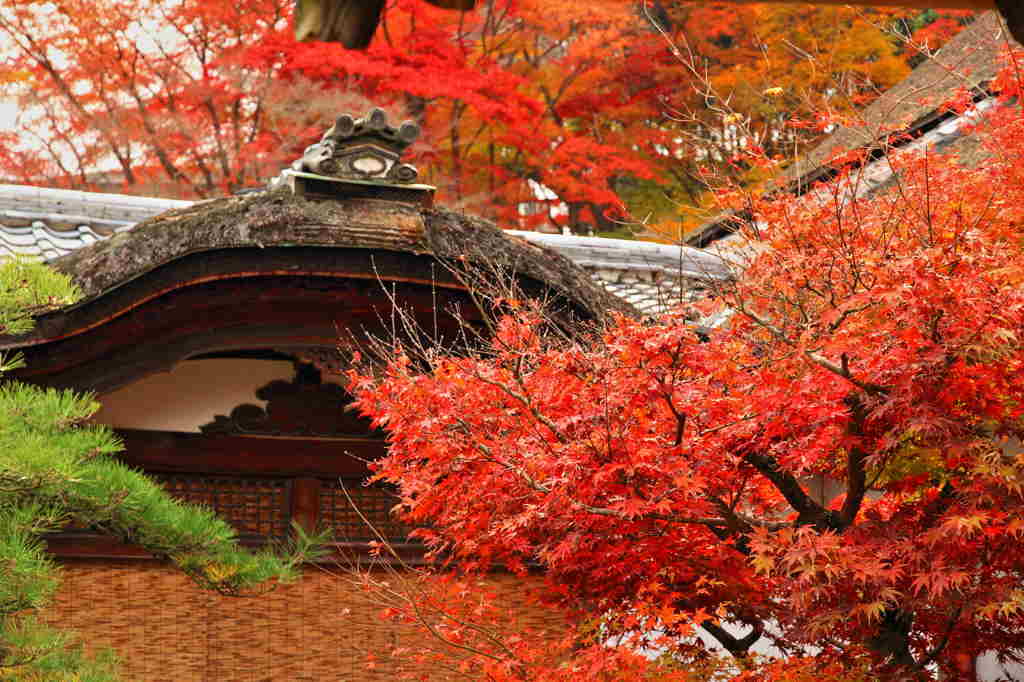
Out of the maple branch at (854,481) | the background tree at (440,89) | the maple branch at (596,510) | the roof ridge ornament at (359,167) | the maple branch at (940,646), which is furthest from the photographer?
the background tree at (440,89)

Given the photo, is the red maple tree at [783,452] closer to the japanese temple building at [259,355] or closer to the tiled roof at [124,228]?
the japanese temple building at [259,355]

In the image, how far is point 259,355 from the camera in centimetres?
682

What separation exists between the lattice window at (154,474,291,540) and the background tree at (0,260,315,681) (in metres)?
2.12

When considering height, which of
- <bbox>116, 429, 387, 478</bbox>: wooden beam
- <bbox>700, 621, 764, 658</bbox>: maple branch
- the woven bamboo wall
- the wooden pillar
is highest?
<bbox>116, 429, 387, 478</bbox>: wooden beam

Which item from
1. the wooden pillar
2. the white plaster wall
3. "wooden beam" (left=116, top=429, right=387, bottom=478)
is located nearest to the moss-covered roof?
the white plaster wall

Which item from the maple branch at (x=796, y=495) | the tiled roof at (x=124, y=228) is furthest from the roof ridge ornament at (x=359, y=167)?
the maple branch at (x=796, y=495)

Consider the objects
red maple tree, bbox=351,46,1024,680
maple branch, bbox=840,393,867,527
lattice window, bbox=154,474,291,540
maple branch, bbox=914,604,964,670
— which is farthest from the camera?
lattice window, bbox=154,474,291,540

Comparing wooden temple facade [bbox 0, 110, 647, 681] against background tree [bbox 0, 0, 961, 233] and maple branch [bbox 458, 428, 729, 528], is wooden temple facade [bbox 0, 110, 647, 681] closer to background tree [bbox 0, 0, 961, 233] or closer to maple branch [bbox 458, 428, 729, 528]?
maple branch [bbox 458, 428, 729, 528]

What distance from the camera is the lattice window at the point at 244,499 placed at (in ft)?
21.9

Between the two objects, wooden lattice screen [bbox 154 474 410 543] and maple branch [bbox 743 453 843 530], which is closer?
maple branch [bbox 743 453 843 530]

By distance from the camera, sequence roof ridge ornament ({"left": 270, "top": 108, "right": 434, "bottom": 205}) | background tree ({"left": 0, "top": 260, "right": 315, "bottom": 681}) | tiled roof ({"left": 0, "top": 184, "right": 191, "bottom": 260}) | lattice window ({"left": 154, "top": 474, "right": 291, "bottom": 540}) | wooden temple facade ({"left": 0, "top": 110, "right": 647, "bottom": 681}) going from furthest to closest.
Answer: tiled roof ({"left": 0, "top": 184, "right": 191, "bottom": 260}), lattice window ({"left": 154, "top": 474, "right": 291, "bottom": 540}), roof ridge ornament ({"left": 270, "top": 108, "right": 434, "bottom": 205}), wooden temple facade ({"left": 0, "top": 110, "right": 647, "bottom": 681}), background tree ({"left": 0, "top": 260, "right": 315, "bottom": 681})

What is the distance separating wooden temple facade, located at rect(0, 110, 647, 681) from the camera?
5816mm

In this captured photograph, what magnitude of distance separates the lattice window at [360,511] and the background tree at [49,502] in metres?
2.33

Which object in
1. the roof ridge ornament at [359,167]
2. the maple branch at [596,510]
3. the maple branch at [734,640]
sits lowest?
the maple branch at [734,640]
